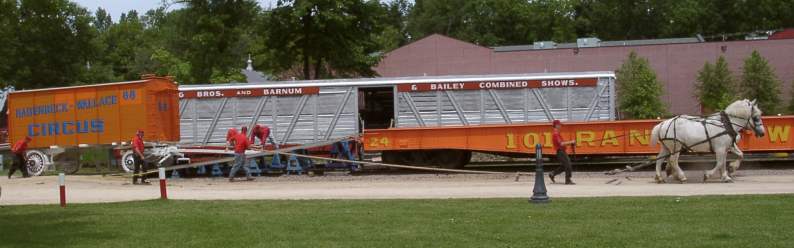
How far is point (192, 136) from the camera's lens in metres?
29.3

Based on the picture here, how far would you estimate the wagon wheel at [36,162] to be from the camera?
2983 cm

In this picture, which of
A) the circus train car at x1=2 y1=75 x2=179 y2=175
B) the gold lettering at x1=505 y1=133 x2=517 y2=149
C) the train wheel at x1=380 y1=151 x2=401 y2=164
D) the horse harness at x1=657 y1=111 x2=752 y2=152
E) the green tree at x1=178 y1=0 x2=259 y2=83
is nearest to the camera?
the horse harness at x1=657 y1=111 x2=752 y2=152

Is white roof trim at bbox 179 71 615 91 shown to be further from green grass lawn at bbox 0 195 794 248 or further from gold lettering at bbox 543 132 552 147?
green grass lawn at bbox 0 195 794 248

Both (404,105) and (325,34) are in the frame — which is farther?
(325,34)

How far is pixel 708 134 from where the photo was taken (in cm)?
2081

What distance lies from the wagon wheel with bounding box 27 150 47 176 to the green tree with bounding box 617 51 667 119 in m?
34.5

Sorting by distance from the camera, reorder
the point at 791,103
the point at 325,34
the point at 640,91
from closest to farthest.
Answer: the point at 325,34 < the point at 640,91 < the point at 791,103

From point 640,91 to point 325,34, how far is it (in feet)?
72.4

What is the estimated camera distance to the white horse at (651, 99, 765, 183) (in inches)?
819

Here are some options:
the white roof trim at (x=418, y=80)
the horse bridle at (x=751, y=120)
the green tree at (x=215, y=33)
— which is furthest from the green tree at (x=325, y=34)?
the horse bridle at (x=751, y=120)

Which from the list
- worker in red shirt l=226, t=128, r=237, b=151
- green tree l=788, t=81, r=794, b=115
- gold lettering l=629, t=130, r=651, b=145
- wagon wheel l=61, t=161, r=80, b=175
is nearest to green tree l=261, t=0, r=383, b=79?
wagon wheel l=61, t=161, r=80, b=175

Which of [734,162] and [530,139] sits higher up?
[530,139]

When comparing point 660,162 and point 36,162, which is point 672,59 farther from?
point 36,162

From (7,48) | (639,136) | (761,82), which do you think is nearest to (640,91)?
(761,82)
